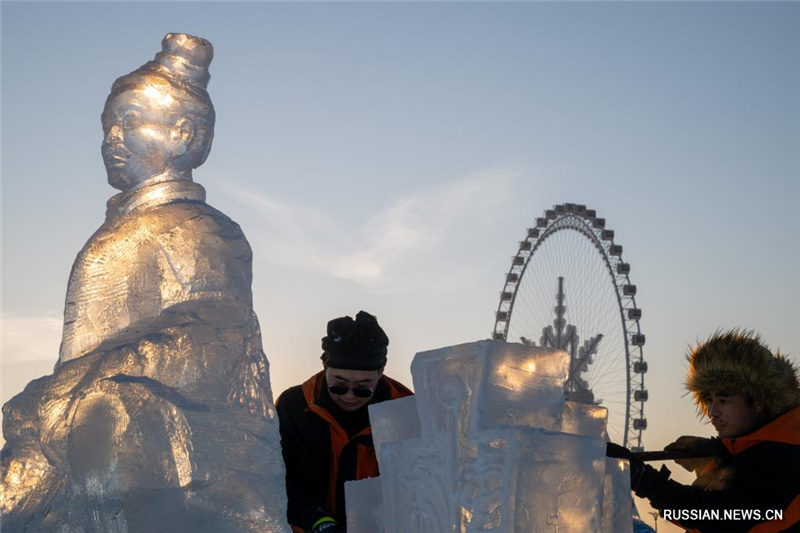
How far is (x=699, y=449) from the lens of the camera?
141 inches

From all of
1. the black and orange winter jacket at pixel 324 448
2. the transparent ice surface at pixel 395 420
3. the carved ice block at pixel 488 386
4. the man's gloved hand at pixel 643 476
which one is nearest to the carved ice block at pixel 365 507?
the transparent ice surface at pixel 395 420

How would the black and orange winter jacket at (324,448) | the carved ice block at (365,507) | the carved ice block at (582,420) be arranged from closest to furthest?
1. the carved ice block at (582,420)
2. the carved ice block at (365,507)
3. the black and orange winter jacket at (324,448)

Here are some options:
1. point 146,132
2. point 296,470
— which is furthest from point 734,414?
point 146,132

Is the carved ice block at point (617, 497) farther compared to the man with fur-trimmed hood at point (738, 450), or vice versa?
the man with fur-trimmed hood at point (738, 450)

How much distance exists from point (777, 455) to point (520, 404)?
126 centimetres

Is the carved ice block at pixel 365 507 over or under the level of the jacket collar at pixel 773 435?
under

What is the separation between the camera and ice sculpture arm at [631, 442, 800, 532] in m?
3.42

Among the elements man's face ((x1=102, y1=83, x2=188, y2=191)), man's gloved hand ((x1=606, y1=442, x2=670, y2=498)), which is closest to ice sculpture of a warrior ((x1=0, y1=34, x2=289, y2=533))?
man's face ((x1=102, y1=83, x2=188, y2=191))

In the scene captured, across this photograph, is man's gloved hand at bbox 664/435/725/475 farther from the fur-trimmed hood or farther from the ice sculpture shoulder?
the ice sculpture shoulder

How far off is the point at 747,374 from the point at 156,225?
2.21 m

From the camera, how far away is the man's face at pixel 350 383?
3.97 meters

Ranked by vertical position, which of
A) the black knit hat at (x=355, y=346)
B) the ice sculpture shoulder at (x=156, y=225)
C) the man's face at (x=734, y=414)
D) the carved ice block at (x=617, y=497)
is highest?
the ice sculpture shoulder at (x=156, y=225)

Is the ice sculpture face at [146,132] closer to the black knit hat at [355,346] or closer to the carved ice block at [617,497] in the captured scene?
the black knit hat at [355,346]

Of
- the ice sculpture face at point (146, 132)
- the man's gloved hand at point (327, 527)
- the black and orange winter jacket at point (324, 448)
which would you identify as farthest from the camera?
the black and orange winter jacket at point (324, 448)
